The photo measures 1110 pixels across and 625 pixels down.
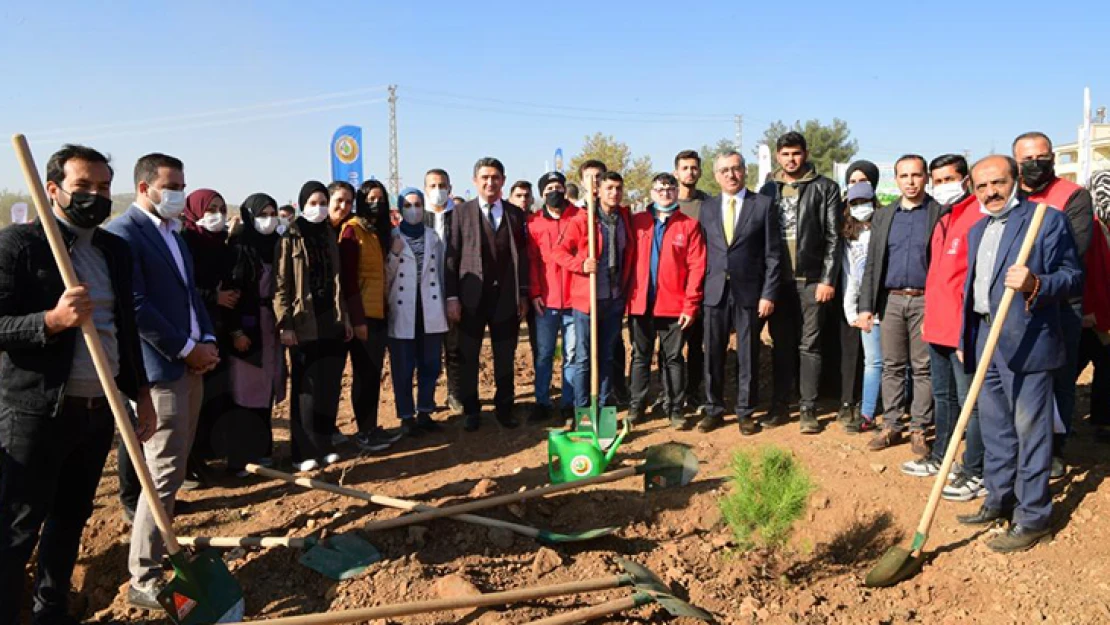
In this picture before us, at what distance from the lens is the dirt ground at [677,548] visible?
3.44m

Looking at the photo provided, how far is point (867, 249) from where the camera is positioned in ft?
17.2

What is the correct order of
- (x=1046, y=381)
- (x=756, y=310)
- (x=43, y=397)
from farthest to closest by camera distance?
(x=756, y=310)
(x=1046, y=381)
(x=43, y=397)

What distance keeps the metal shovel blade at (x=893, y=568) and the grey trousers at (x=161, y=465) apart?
11.5ft

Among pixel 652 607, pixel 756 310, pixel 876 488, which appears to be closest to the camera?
pixel 652 607

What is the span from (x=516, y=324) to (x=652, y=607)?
3.16 m

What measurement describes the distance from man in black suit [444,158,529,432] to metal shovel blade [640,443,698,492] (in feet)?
6.21

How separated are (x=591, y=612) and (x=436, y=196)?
3.81 m

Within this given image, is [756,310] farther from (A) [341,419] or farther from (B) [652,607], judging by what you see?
(A) [341,419]

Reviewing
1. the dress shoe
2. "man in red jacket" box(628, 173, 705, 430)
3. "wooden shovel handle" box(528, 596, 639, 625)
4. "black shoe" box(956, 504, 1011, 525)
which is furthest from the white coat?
the dress shoe

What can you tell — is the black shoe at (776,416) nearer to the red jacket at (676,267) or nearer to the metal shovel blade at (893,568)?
the red jacket at (676,267)

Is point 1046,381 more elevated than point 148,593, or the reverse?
point 1046,381

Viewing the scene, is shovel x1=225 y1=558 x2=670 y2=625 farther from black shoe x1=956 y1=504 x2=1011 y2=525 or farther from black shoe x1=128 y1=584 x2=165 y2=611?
black shoe x1=956 y1=504 x2=1011 y2=525

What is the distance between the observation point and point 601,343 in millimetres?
5984

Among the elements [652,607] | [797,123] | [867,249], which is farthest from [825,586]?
[797,123]
